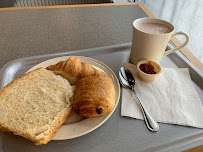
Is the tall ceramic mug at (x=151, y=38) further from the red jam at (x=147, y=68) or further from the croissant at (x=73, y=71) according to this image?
the croissant at (x=73, y=71)

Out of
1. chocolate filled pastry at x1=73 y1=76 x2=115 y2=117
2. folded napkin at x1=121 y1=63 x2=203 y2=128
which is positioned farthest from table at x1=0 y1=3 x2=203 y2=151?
chocolate filled pastry at x1=73 y1=76 x2=115 y2=117

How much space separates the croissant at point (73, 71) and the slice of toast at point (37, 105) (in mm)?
22

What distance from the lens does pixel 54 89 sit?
646 mm

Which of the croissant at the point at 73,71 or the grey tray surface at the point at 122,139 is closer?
the grey tray surface at the point at 122,139

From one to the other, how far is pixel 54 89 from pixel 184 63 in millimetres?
671

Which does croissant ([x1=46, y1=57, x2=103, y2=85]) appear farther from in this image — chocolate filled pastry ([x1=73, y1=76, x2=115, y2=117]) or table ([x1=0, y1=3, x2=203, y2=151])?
table ([x1=0, y1=3, x2=203, y2=151])

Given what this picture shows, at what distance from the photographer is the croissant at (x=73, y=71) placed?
68cm

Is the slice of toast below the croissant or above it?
below

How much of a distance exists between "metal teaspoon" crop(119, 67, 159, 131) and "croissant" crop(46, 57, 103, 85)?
0.42ft

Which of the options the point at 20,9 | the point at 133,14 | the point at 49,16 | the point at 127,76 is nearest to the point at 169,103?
the point at 127,76

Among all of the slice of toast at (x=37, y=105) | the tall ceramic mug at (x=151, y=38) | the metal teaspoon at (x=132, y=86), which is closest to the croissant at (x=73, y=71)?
the slice of toast at (x=37, y=105)

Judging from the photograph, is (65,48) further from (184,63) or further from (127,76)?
(184,63)

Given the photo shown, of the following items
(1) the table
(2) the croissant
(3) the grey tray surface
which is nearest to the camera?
(3) the grey tray surface

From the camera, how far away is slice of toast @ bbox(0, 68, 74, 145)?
1.70ft
